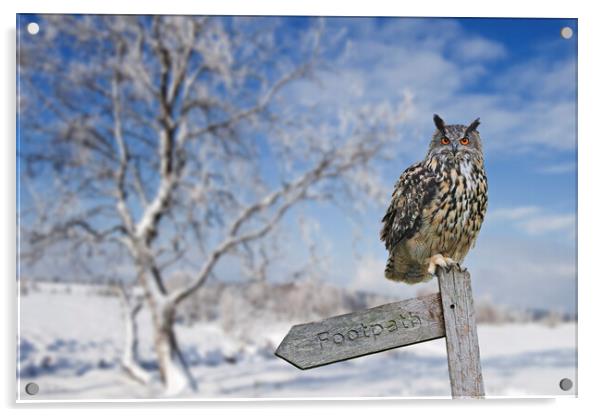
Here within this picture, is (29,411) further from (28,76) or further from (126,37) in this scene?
(126,37)

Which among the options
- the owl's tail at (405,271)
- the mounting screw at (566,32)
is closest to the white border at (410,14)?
the mounting screw at (566,32)

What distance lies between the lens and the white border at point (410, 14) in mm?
2768

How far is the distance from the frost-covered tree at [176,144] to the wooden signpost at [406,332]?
2.15 meters

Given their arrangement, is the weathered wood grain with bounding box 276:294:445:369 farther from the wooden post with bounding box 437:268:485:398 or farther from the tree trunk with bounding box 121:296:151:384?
the tree trunk with bounding box 121:296:151:384

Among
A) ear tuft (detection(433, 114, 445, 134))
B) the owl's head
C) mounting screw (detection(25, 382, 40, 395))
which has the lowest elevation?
mounting screw (detection(25, 382, 40, 395))

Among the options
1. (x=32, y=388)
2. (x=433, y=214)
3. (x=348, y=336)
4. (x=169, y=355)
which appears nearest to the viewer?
(x=348, y=336)

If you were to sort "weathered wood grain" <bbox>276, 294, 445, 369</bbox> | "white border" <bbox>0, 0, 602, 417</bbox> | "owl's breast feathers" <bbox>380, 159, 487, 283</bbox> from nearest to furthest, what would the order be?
"weathered wood grain" <bbox>276, 294, 445, 369</bbox> → "owl's breast feathers" <bbox>380, 159, 487, 283</bbox> → "white border" <bbox>0, 0, 602, 417</bbox>

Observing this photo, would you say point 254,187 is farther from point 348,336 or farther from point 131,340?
point 348,336

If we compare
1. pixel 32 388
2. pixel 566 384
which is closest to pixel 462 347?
pixel 566 384

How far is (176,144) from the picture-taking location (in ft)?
11.4

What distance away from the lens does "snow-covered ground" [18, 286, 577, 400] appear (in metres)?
2.96

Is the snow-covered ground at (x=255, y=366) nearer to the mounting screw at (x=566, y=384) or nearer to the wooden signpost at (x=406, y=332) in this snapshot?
the mounting screw at (x=566, y=384)

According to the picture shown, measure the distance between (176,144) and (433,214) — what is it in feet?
7.66

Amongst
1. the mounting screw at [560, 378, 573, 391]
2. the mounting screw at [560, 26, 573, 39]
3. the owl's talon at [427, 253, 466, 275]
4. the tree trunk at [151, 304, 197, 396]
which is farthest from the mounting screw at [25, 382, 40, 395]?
the mounting screw at [560, 26, 573, 39]
